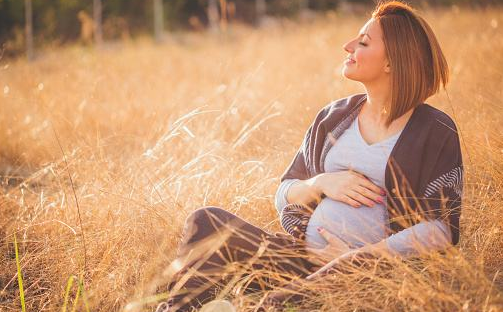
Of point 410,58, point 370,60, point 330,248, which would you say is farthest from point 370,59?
point 330,248

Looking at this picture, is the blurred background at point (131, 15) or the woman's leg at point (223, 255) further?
the blurred background at point (131, 15)

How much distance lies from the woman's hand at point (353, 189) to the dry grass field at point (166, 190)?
10.1 inches

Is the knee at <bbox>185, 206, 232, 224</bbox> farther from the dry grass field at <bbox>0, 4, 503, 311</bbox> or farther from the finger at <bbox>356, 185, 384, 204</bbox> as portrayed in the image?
the finger at <bbox>356, 185, 384, 204</bbox>

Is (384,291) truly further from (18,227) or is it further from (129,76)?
(129,76)

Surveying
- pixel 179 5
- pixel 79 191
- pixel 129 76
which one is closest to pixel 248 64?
pixel 129 76

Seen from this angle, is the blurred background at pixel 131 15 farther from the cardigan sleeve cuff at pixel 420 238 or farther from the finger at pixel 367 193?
the cardigan sleeve cuff at pixel 420 238

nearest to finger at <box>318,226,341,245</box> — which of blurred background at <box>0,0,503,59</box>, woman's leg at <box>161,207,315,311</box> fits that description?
woman's leg at <box>161,207,315,311</box>

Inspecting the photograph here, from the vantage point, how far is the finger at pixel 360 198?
1762mm

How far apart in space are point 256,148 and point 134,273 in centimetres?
133

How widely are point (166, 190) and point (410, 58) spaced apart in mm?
1280

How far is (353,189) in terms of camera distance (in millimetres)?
1777

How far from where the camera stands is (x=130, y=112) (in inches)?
159

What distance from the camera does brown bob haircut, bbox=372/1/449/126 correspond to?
1787 millimetres

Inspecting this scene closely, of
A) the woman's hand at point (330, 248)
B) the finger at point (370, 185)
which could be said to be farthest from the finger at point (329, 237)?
the finger at point (370, 185)
